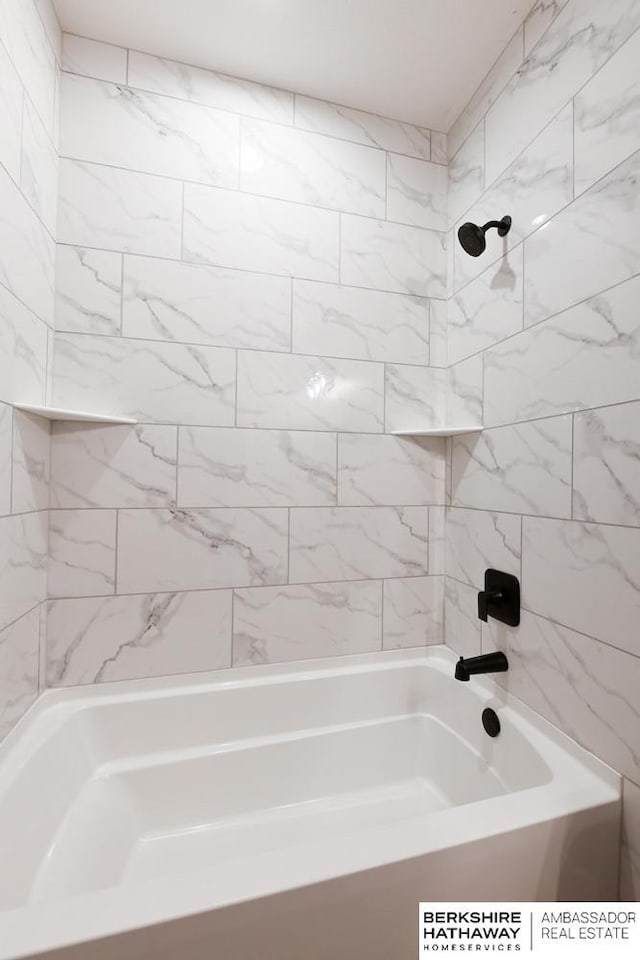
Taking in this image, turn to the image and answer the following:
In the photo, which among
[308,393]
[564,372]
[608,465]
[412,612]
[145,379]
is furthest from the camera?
[412,612]

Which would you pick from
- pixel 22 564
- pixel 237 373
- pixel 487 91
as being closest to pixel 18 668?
pixel 22 564

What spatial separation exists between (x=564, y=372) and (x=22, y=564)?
57.0 inches

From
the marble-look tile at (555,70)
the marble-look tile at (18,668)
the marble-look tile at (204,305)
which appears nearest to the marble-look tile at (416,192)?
the marble-look tile at (555,70)

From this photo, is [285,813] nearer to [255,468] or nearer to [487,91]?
[255,468]

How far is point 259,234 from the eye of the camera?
1.41 metres

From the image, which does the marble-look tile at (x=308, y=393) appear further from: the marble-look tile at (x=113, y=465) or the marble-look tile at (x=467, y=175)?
the marble-look tile at (x=467, y=175)

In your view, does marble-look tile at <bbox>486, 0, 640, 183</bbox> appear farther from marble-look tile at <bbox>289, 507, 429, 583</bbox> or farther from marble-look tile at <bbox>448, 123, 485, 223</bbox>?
marble-look tile at <bbox>289, 507, 429, 583</bbox>

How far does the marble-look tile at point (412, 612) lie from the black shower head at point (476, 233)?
1092 millimetres

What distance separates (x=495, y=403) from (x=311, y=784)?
133 centimetres

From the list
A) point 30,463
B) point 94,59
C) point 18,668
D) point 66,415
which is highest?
point 94,59

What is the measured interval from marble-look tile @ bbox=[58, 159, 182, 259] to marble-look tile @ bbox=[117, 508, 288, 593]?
0.82 meters

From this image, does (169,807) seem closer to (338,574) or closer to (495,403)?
(338,574)

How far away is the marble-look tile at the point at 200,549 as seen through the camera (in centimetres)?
131

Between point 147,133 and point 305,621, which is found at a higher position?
point 147,133
